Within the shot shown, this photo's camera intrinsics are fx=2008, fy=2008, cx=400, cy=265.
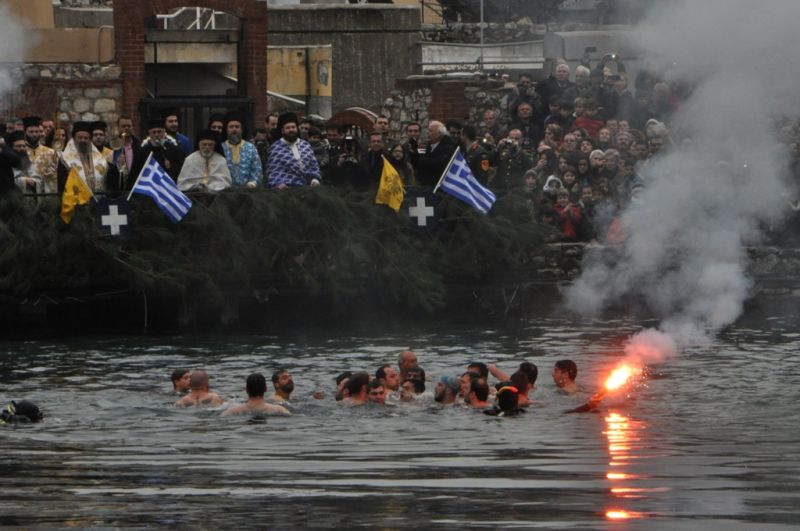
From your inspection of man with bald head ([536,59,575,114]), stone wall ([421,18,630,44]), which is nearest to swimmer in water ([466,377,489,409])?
man with bald head ([536,59,575,114])

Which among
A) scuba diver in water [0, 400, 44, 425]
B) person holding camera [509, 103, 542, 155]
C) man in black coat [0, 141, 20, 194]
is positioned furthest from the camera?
person holding camera [509, 103, 542, 155]

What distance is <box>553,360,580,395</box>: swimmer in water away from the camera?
2020 cm

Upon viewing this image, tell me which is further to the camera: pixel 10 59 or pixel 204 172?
pixel 10 59

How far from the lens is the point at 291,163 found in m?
25.1

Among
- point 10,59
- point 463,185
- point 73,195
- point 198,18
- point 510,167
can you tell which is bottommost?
point 73,195

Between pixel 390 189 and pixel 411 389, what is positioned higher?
pixel 390 189

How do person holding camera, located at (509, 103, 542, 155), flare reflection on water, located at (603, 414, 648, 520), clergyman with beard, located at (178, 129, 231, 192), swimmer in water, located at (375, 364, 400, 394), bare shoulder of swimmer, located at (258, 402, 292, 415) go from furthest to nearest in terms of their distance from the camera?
person holding camera, located at (509, 103, 542, 155) < clergyman with beard, located at (178, 129, 231, 192) < swimmer in water, located at (375, 364, 400, 394) < bare shoulder of swimmer, located at (258, 402, 292, 415) < flare reflection on water, located at (603, 414, 648, 520)

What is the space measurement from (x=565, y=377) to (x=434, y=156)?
608cm

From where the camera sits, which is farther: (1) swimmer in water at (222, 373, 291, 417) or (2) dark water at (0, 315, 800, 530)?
(1) swimmer in water at (222, 373, 291, 417)

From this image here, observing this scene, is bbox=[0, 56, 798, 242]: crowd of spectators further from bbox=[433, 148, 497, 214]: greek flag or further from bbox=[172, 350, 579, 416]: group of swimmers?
bbox=[172, 350, 579, 416]: group of swimmers

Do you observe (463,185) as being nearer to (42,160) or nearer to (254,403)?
(42,160)

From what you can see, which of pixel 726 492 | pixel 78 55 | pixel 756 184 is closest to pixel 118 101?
pixel 78 55

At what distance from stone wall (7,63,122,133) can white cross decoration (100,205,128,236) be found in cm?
619

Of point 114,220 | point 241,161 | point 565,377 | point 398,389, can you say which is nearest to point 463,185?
point 241,161
